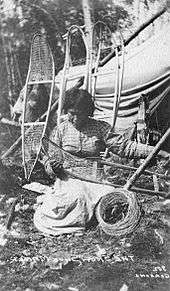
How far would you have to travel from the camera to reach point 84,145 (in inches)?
211

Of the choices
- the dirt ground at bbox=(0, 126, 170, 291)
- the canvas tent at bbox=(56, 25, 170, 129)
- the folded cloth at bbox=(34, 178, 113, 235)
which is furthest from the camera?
the canvas tent at bbox=(56, 25, 170, 129)

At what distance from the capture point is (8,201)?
213 inches

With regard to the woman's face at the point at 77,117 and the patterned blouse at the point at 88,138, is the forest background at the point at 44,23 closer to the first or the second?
the woman's face at the point at 77,117

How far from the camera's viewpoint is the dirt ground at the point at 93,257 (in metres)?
4.70

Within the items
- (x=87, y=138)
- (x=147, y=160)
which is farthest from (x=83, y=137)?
(x=147, y=160)

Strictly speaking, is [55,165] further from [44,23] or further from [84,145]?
[44,23]

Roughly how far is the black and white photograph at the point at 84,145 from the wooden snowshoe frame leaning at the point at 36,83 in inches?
0.5

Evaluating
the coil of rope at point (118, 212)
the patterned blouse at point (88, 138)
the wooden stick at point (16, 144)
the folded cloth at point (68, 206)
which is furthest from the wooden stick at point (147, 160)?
the wooden stick at point (16, 144)

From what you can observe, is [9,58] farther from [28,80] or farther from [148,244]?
[148,244]

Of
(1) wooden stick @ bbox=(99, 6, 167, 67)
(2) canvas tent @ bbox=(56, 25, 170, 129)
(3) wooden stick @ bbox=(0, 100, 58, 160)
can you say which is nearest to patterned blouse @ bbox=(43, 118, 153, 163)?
(2) canvas tent @ bbox=(56, 25, 170, 129)

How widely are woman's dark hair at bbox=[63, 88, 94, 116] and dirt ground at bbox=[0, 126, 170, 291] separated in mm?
892

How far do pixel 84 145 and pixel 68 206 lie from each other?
771mm

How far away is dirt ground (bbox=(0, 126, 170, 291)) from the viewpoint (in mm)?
4703

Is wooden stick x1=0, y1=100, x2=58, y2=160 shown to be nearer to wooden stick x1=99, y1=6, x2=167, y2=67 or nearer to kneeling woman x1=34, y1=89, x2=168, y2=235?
kneeling woman x1=34, y1=89, x2=168, y2=235
